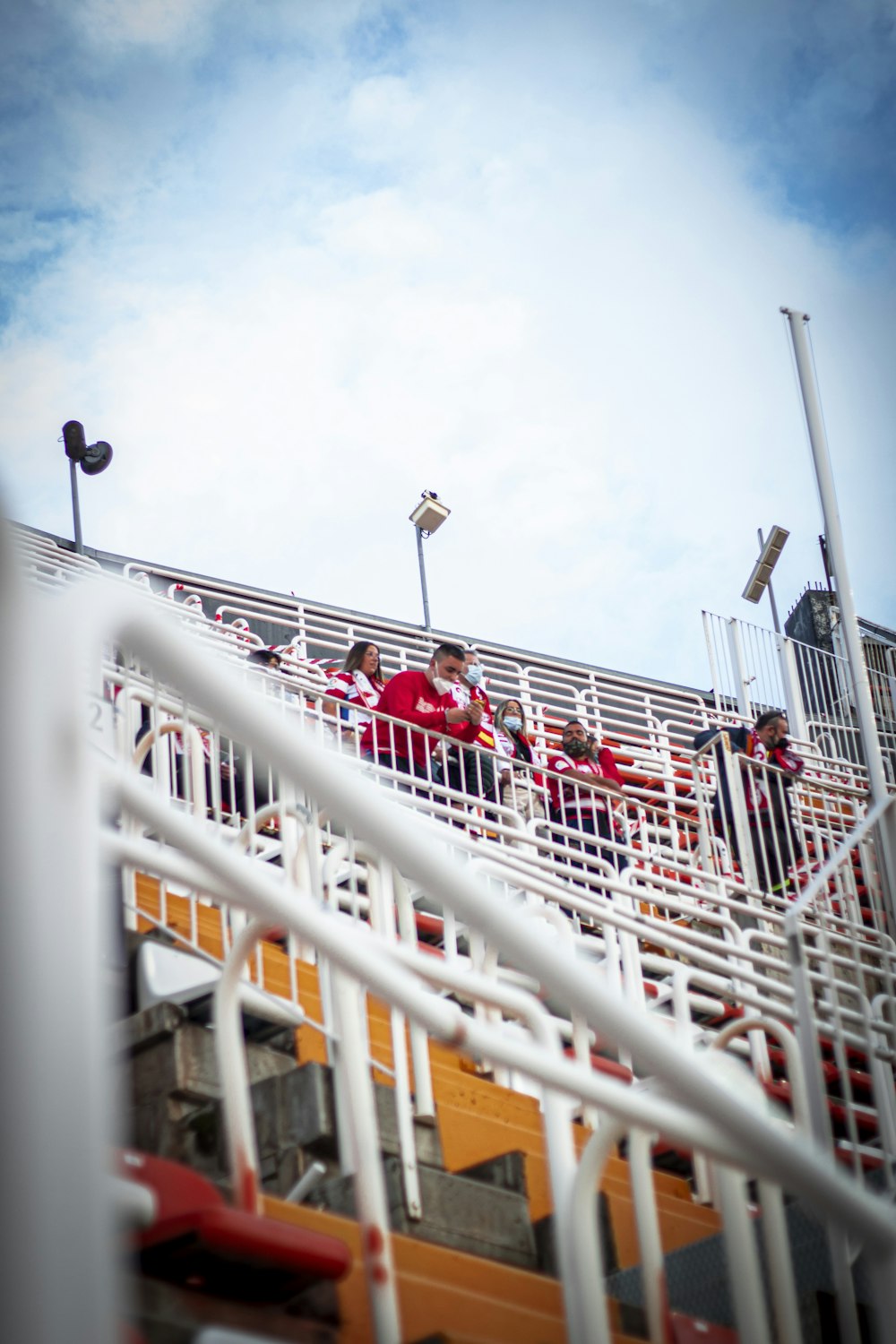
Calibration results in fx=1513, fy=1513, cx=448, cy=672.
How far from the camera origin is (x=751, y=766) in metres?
9.49

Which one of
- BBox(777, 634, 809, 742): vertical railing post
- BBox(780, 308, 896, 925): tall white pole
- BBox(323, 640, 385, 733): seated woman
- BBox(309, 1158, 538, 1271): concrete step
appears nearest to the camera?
BBox(309, 1158, 538, 1271): concrete step

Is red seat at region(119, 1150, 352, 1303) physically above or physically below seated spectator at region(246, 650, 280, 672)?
below

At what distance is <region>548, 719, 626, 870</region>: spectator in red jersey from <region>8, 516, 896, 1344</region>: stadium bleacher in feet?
2.63

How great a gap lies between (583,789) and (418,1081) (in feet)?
17.1

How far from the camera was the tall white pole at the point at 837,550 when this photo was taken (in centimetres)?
780

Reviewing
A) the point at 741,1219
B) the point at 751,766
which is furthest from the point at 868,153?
the point at 741,1219

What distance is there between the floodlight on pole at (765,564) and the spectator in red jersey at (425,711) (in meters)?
Result: 9.61

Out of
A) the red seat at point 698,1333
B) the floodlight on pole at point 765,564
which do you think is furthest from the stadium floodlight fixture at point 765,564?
the red seat at point 698,1333

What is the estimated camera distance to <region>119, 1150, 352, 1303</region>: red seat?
2.73 meters

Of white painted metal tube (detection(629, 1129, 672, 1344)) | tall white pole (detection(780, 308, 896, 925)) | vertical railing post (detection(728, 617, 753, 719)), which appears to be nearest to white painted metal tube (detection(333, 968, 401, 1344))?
white painted metal tube (detection(629, 1129, 672, 1344))

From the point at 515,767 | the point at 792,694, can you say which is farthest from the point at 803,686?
the point at 515,767

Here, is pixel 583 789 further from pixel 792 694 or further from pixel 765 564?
pixel 765 564

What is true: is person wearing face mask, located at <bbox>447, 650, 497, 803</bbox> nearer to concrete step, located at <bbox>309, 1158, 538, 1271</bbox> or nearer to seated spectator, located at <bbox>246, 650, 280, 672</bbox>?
seated spectator, located at <bbox>246, 650, 280, 672</bbox>

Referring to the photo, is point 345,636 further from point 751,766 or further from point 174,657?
point 174,657
